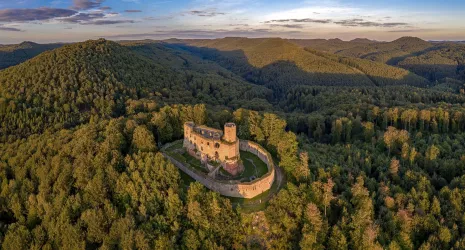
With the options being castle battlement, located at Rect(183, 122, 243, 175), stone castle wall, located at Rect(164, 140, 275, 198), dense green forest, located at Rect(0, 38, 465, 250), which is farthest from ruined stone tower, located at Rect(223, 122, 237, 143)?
dense green forest, located at Rect(0, 38, 465, 250)

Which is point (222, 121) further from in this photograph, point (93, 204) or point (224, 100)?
point (224, 100)

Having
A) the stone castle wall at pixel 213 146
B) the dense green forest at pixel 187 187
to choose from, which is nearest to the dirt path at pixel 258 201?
the dense green forest at pixel 187 187

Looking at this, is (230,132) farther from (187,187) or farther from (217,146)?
(187,187)

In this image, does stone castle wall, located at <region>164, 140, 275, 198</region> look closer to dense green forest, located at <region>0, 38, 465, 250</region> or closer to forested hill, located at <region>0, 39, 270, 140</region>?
dense green forest, located at <region>0, 38, 465, 250</region>

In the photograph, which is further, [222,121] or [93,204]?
[222,121]

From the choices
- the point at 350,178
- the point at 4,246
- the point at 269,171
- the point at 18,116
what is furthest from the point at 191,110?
the point at 18,116

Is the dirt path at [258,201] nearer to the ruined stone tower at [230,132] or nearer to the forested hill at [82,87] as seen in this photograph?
the ruined stone tower at [230,132]
